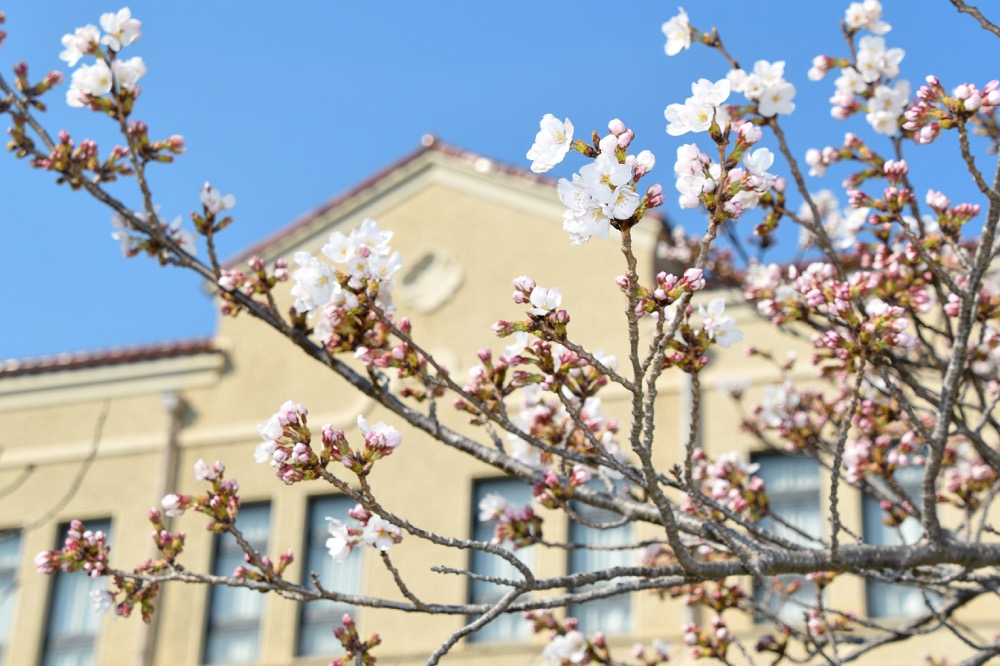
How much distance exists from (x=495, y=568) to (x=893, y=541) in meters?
3.50

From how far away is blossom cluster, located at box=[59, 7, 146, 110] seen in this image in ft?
18.5

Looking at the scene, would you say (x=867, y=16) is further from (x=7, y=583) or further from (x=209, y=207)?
(x=7, y=583)

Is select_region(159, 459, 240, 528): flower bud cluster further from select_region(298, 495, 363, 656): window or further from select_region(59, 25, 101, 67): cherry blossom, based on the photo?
select_region(298, 495, 363, 656): window

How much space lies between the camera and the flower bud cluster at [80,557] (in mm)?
5371

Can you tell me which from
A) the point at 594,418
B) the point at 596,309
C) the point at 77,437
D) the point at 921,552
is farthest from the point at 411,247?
the point at 921,552

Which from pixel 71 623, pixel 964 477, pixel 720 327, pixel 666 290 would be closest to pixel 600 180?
pixel 666 290

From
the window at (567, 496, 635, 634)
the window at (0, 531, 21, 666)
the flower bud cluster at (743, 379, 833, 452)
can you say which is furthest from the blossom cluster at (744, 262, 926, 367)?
the window at (0, 531, 21, 666)

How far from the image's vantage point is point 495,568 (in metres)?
12.9

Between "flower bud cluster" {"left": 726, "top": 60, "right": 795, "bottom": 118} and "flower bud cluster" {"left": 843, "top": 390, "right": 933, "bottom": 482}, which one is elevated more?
"flower bud cluster" {"left": 726, "top": 60, "right": 795, "bottom": 118}

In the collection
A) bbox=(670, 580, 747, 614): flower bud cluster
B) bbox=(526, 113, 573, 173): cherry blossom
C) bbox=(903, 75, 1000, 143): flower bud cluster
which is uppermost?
bbox=(903, 75, 1000, 143): flower bud cluster

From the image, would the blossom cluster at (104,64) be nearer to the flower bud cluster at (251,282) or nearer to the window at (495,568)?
the flower bud cluster at (251,282)

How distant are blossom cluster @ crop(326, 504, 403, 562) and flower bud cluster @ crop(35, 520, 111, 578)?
1038mm

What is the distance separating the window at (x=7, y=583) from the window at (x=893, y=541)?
834cm

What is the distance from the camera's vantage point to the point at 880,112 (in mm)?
6238
